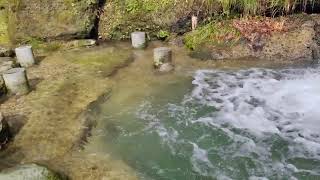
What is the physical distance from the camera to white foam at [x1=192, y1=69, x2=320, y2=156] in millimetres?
6215

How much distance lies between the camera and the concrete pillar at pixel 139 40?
31.3 ft

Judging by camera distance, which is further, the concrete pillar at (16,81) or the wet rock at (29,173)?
the concrete pillar at (16,81)

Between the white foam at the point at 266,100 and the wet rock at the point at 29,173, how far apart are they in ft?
8.80

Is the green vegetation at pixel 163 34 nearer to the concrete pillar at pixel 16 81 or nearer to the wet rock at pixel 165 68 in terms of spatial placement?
the wet rock at pixel 165 68

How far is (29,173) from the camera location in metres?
4.74

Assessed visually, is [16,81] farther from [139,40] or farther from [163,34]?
[163,34]

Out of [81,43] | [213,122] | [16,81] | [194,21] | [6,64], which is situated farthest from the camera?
[81,43]

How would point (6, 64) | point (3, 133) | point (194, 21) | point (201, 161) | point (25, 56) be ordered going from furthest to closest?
point (194, 21)
point (25, 56)
point (6, 64)
point (3, 133)
point (201, 161)

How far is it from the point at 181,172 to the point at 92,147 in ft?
4.73

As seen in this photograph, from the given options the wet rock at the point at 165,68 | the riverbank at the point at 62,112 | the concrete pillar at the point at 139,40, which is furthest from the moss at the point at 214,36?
the riverbank at the point at 62,112

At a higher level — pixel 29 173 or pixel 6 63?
pixel 6 63

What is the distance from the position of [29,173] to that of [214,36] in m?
6.05

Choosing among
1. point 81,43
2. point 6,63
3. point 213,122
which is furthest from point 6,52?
point 213,122

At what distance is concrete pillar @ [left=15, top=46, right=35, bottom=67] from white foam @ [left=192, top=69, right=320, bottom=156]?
384 cm
